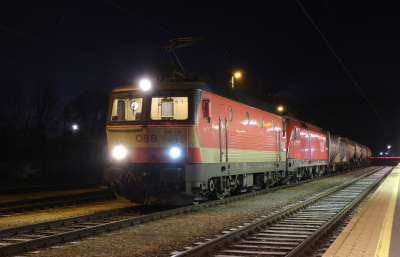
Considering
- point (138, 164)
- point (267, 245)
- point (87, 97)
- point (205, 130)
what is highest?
point (87, 97)

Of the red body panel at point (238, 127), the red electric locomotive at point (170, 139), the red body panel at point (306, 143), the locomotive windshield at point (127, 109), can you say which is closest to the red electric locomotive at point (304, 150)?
the red body panel at point (306, 143)

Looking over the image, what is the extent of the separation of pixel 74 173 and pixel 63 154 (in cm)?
933

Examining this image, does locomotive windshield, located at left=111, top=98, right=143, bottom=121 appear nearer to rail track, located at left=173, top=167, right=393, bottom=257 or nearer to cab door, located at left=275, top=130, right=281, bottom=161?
rail track, located at left=173, top=167, right=393, bottom=257

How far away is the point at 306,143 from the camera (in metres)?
26.2

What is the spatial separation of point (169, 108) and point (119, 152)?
2.05 meters

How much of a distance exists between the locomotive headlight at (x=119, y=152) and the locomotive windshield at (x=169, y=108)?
4.41 feet

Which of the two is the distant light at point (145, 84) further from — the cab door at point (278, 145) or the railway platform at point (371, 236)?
the cab door at point (278, 145)

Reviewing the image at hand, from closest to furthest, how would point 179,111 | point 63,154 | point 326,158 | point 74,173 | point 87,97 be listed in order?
point 179,111 → point 74,173 → point 326,158 → point 63,154 → point 87,97

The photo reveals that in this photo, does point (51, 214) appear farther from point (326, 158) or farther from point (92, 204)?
point (326, 158)

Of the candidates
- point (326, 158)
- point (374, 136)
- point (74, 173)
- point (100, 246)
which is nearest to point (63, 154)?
point (74, 173)

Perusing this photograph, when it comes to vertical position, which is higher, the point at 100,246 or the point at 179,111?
the point at 179,111

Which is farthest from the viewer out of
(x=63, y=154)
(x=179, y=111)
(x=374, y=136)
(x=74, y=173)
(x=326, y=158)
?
(x=374, y=136)

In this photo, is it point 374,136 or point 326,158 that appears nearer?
point 326,158

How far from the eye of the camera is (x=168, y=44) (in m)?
14.0
